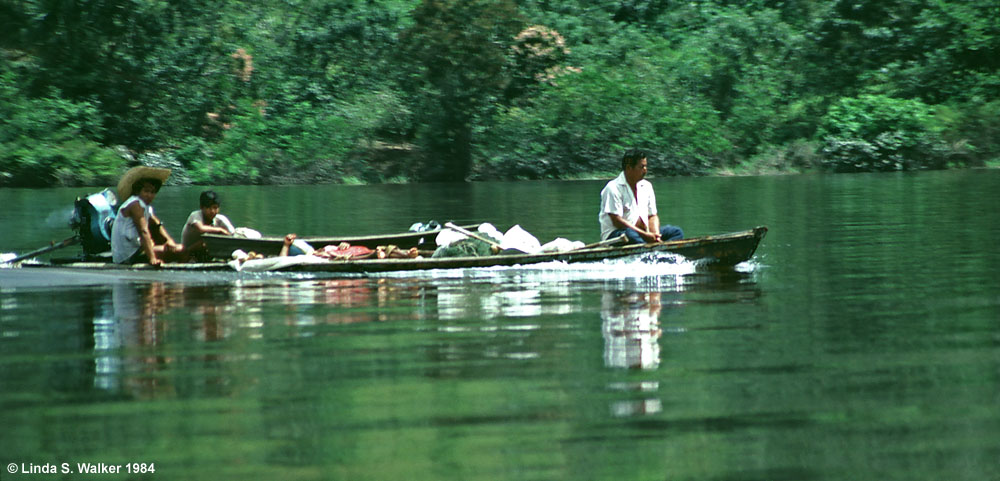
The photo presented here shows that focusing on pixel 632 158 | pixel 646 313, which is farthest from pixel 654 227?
pixel 646 313

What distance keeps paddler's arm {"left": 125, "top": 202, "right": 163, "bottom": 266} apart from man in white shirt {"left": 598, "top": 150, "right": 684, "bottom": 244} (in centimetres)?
425

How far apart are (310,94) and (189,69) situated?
394cm

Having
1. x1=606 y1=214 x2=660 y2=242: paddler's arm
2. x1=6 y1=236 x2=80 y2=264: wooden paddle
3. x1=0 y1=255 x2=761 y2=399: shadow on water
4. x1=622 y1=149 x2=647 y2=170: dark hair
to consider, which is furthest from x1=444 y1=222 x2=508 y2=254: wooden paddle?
x1=6 y1=236 x2=80 y2=264: wooden paddle

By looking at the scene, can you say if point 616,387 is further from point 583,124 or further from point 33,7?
point 33,7

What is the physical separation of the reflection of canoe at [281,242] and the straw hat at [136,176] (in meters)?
0.77

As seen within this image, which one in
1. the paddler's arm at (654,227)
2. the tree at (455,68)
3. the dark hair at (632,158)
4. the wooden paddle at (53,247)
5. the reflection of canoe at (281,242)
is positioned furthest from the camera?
the tree at (455,68)

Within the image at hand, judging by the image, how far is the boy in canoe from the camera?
518 inches

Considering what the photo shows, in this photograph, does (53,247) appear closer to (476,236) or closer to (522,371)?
(476,236)

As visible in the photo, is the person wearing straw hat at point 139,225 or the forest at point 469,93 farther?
the forest at point 469,93

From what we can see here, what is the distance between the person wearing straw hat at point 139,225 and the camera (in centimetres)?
1273

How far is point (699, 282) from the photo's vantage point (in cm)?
1184

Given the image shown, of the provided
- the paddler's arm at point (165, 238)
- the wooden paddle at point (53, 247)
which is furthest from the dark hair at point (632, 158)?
the wooden paddle at point (53, 247)

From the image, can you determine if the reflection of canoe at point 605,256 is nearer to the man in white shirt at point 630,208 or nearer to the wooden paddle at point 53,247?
the man in white shirt at point 630,208

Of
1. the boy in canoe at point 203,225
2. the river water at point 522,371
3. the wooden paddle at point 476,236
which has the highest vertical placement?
the boy in canoe at point 203,225
